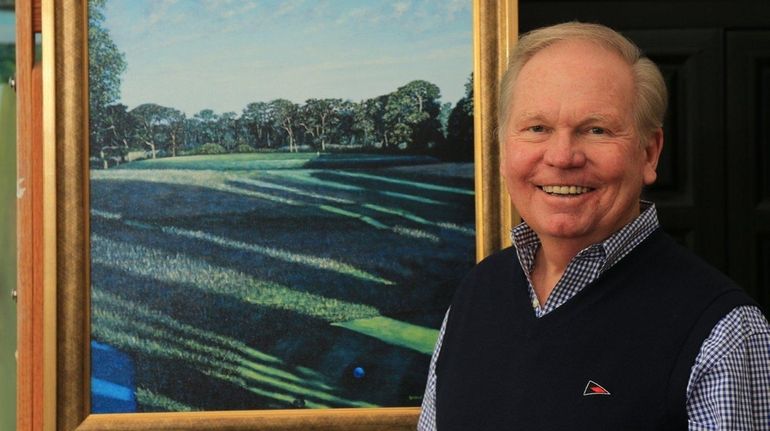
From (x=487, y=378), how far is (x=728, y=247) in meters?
1.04

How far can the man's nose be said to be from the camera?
126cm

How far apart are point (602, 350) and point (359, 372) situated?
0.68 meters

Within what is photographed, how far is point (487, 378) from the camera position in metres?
1.35

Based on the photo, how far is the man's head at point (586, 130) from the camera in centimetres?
125

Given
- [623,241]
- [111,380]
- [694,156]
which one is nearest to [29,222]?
[111,380]

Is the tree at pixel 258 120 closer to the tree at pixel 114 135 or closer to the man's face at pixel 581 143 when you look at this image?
the tree at pixel 114 135

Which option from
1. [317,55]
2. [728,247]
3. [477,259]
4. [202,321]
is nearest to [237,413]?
[202,321]

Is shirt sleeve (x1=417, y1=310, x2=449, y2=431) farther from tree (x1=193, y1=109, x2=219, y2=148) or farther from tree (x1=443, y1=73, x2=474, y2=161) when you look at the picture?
tree (x1=193, y1=109, x2=219, y2=148)

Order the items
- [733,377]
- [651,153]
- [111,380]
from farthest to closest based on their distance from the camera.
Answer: [111,380] → [651,153] → [733,377]

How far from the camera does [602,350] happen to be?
1.21 metres

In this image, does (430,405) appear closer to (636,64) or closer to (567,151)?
(567,151)

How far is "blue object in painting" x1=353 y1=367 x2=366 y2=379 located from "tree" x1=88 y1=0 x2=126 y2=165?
0.64m

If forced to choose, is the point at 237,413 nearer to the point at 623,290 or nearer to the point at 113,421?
the point at 113,421

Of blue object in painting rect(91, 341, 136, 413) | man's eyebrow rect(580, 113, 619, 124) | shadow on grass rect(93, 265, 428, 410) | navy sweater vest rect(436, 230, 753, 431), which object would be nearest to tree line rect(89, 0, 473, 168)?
shadow on grass rect(93, 265, 428, 410)
